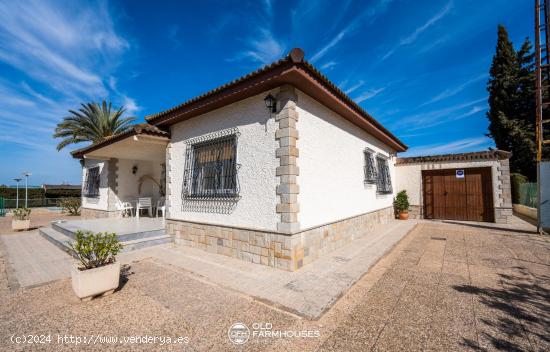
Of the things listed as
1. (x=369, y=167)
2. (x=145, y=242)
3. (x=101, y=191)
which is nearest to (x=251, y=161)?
(x=145, y=242)

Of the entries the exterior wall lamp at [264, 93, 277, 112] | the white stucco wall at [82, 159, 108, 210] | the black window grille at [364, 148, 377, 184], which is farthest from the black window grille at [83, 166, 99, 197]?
the black window grille at [364, 148, 377, 184]

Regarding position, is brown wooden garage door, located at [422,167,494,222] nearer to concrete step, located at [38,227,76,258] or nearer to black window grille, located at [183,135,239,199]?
black window grille, located at [183,135,239,199]

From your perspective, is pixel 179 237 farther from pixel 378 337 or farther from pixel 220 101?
pixel 378 337

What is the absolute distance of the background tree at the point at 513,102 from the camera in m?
17.7

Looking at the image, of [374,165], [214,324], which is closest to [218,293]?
[214,324]

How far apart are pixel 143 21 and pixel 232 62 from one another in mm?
3528

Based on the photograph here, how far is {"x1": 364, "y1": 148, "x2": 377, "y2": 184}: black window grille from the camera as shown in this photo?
28.5 ft

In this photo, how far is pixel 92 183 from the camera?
12.8 m

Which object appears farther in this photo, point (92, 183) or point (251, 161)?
point (92, 183)

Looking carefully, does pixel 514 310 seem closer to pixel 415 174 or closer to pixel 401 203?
pixel 401 203

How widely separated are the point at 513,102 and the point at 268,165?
24071mm

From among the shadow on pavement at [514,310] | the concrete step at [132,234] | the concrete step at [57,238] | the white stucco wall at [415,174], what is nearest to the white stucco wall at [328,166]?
the shadow on pavement at [514,310]

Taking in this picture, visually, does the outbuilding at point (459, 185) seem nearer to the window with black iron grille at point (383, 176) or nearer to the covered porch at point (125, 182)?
the window with black iron grille at point (383, 176)

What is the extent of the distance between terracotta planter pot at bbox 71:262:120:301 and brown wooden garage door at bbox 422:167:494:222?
514 inches
